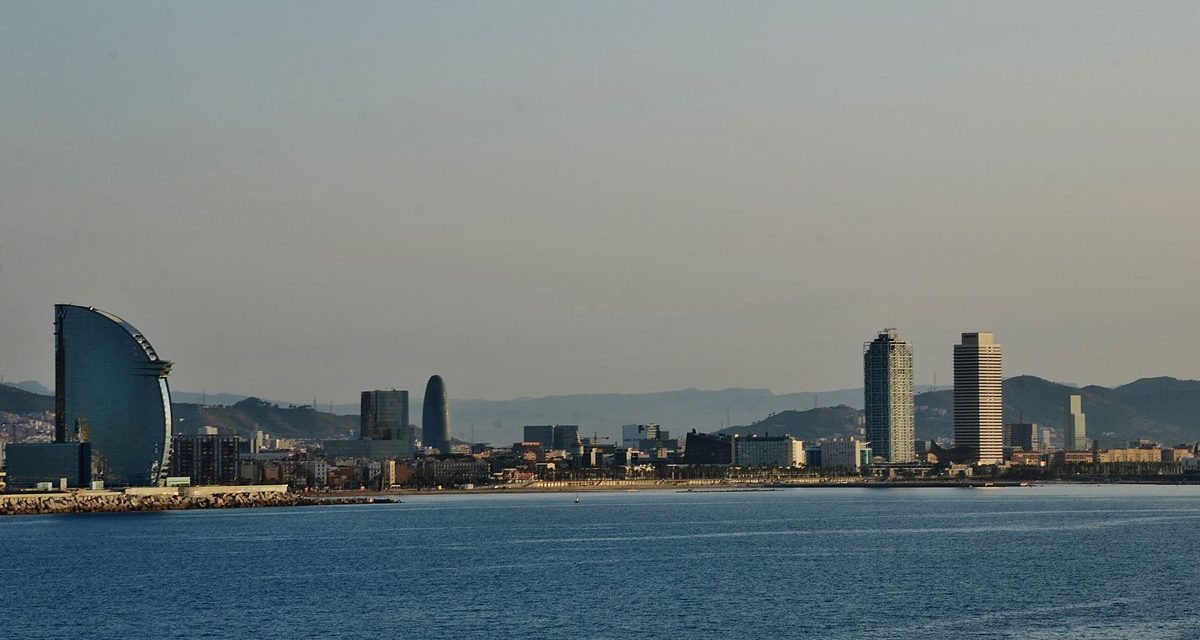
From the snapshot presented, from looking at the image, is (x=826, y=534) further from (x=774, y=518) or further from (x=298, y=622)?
(x=298, y=622)

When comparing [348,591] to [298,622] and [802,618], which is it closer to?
[298,622]

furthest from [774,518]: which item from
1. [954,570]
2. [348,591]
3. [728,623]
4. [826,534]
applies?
[728,623]

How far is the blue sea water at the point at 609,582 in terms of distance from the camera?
76.0 metres

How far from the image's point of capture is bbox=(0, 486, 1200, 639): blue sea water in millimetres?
76000

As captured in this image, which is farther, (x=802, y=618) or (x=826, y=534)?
(x=826, y=534)

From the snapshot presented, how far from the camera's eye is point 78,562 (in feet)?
383

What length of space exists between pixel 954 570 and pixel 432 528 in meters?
69.9

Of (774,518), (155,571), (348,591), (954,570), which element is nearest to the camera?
(348,591)

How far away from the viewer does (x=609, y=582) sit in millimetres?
96625

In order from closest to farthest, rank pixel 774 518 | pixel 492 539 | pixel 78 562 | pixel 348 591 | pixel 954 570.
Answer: pixel 348 591 → pixel 954 570 → pixel 78 562 → pixel 492 539 → pixel 774 518

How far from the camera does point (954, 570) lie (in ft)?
334

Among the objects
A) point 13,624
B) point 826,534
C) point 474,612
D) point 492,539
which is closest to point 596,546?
point 492,539

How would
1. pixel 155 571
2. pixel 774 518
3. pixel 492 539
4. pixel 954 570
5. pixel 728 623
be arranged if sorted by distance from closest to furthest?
pixel 728 623 < pixel 954 570 < pixel 155 571 < pixel 492 539 < pixel 774 518

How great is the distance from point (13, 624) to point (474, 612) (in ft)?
67.7
